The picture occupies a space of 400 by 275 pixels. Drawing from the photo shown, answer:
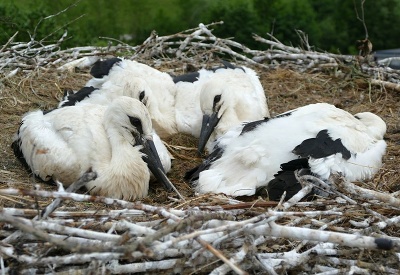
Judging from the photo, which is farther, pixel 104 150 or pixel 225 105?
pixel 225 105

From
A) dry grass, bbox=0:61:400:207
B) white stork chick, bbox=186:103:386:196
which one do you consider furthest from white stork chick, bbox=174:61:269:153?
white stork chick, bbox=186:103:386:196

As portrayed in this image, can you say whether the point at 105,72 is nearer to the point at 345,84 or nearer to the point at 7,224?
the point at 345,84

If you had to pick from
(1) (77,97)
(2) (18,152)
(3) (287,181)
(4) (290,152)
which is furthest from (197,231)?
(1) (77,97)

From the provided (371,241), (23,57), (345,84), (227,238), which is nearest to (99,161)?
(227,238)

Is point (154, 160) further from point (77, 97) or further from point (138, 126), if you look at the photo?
point (77, 97)

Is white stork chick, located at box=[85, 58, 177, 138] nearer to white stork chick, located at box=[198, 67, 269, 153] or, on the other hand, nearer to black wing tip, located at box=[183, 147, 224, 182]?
white stork chick, located at box=[198, 67, 269, 153]

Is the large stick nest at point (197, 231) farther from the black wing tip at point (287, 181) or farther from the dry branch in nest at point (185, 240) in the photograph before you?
the black wing tip at point (287, 181)

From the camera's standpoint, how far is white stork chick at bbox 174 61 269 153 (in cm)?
575

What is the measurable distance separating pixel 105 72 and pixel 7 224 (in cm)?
289

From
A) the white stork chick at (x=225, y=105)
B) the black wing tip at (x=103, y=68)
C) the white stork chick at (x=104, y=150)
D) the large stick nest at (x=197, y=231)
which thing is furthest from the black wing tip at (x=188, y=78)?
the white stork chick at (x=104, y=150)

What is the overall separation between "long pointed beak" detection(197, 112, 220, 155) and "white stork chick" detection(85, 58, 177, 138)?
12.8 inches

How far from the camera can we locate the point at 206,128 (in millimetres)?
5715

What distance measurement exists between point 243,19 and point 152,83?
4.59 metres

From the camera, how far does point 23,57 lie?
6891 millimetres
